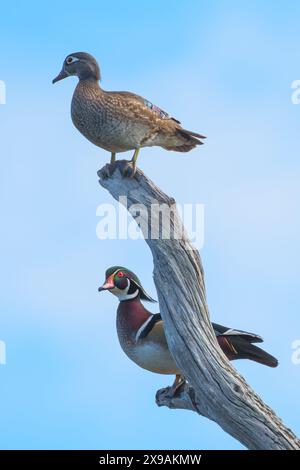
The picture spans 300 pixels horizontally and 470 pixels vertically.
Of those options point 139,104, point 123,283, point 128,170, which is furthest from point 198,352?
point 139,104

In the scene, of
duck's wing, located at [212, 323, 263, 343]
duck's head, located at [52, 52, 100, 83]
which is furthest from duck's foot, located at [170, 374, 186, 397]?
duck's head, located at [52, 52, 100, 83]

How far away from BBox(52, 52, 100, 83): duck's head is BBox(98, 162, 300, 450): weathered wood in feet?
5.03

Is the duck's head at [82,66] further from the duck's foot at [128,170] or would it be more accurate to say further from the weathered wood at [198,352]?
the weathered wood at [198,352]

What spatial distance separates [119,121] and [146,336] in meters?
1.72

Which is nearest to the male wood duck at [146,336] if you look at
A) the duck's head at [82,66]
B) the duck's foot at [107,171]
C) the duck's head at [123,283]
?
the duck's head at [123,283]

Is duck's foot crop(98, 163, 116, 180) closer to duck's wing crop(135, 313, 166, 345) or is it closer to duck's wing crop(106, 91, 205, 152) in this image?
duck's wing crop(106, 91, 205, 152)

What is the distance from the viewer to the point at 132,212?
861cm

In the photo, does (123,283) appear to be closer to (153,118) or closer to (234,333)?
(234,333)

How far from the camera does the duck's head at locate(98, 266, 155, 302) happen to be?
29.7ft
